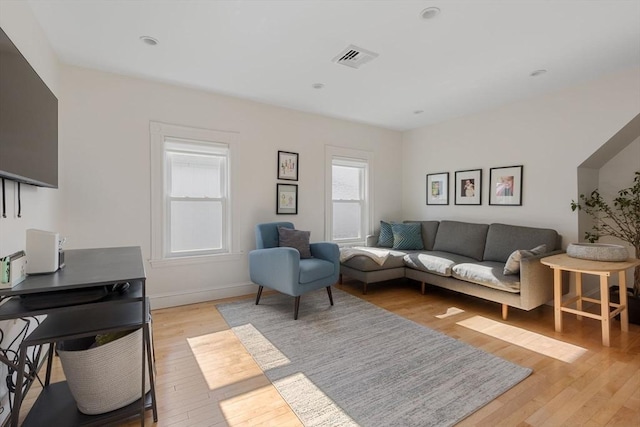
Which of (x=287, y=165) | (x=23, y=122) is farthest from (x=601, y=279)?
(x=23, y=122)

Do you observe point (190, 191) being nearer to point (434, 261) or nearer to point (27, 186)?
point (27, 186)

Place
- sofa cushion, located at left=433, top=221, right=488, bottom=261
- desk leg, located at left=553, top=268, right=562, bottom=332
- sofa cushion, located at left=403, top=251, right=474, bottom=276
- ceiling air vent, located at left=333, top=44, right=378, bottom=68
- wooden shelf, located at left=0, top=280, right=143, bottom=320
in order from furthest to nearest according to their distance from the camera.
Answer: sofa cushion, located at left=433, top=221, right=488, bottom=261 → sofa cushion, located at left=403, top=251, right=474, bottom=276 → desk leg, located at left=553, top=268, right=562, bottom=332 → ceiling air vent, located at left=333, top=44, right=378, bottom=68 → wooden shelf, located at left=0, top=280, right=143, bottom=320

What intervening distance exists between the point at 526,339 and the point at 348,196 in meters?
2.83

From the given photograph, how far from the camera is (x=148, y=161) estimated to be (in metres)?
3.04

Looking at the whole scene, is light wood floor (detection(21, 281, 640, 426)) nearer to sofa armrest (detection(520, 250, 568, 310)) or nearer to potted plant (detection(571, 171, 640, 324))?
sofa armrest (detection(520, 250, 568, 310))

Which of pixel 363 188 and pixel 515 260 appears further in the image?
pixel 363 188

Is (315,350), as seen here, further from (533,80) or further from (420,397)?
(533,80)

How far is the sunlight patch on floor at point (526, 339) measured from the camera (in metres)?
2.19

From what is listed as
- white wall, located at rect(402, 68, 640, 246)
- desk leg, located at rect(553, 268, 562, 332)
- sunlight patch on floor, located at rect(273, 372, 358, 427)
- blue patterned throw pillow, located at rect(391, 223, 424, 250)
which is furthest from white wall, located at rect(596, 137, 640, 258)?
sunlight patch on floor, located at rect(273, 372, 358, 427)

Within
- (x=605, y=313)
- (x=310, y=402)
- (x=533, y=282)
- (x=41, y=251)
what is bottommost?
(x=310, y=402)

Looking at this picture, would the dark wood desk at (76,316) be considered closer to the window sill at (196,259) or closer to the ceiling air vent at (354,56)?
the window sill at (196,259)

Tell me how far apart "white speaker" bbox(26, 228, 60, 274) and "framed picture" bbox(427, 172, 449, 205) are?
4.40m

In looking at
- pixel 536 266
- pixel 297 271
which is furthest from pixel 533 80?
pixel 297 271

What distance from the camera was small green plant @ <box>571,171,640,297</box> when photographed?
2.82 m
